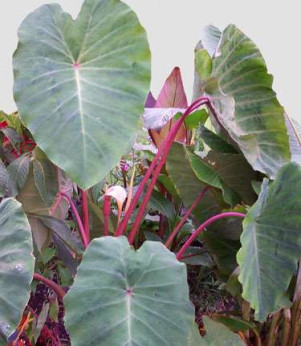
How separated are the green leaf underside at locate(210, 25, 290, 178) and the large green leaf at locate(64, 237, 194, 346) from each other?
452mm

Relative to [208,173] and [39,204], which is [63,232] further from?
[208,173]

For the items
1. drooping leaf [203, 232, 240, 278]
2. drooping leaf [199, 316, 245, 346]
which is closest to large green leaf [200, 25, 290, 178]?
drooping leaf [203, 232, 240, 278]

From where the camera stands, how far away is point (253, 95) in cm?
132

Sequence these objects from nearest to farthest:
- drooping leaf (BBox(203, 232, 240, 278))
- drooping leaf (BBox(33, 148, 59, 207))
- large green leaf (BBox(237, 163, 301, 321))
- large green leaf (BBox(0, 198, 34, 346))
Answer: large green leaf (BBox(0, 198, 34, 346)) → large green leaf (BBox(237, 163, 301, 321)) → drooping leaf (BBox(33, 148, 59, 207)) → drooping leaf (BBox(203, 232, 240, 278))

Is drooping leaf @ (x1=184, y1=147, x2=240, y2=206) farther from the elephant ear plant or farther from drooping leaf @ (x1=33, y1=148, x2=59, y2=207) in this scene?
drooping leaf @ (x1=33, y1=148, x2=59, y2=207)

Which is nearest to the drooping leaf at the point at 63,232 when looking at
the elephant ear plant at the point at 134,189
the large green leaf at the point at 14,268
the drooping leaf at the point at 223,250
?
the elephant ear plant at the point at 134,189

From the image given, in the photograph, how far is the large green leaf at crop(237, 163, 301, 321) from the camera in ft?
3.81

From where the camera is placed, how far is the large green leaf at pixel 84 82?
101 cm

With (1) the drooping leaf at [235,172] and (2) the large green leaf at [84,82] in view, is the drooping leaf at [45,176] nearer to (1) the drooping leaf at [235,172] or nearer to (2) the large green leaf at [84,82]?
(2) the large green leaf at [84,82]

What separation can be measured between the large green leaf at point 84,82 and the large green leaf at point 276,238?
0.34 meters

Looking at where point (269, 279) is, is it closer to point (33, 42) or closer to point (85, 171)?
point (85, 171)

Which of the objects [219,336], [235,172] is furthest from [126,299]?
[235,172]

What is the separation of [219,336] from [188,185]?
15.4 inches

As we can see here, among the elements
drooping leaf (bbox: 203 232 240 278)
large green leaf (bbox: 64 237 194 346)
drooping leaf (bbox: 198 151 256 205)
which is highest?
drooping leaf (bbox: 198 151 256 205)
